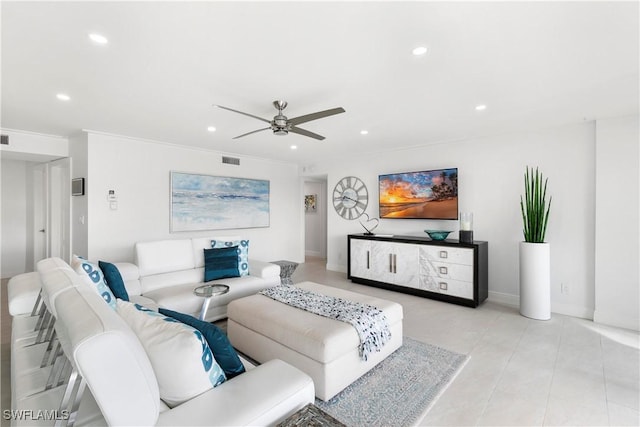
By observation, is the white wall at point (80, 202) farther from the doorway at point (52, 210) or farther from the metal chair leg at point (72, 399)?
the metal chair leg at point (72, 399)

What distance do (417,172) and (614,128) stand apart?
234cm

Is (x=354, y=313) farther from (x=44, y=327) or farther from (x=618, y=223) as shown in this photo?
(x=618, y=223)

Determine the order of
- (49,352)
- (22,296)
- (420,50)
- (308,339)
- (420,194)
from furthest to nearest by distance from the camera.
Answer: (420,194)
(22,296)
(308,339)
(420,50)
(49,352)

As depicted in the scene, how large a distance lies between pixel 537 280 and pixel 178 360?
393 centimetres

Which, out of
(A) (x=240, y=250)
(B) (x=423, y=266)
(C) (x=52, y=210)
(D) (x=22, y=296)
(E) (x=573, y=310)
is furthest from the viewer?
(C) (x=52, y=210)

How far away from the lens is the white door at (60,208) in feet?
14.6

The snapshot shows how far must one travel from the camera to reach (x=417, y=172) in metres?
4.90

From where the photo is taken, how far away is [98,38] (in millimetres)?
1830

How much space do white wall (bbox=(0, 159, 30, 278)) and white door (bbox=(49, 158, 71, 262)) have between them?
1177mm

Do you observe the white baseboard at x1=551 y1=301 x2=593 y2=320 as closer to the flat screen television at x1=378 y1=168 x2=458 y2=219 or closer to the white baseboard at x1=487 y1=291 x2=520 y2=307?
the white baseboard at x1=487 y1=291 x2=520 y2=307

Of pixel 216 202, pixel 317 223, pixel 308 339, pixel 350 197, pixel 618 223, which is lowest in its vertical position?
pixel 308 339

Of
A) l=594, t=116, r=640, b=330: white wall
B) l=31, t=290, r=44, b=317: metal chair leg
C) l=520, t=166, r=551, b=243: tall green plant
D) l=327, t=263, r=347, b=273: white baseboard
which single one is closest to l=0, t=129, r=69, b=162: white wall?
l=31, t=290, r=44, b=317: metal chair leg

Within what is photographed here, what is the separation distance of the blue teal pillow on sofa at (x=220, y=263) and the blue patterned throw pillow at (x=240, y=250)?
66mm

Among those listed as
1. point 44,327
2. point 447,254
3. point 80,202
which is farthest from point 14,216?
point 447,254
